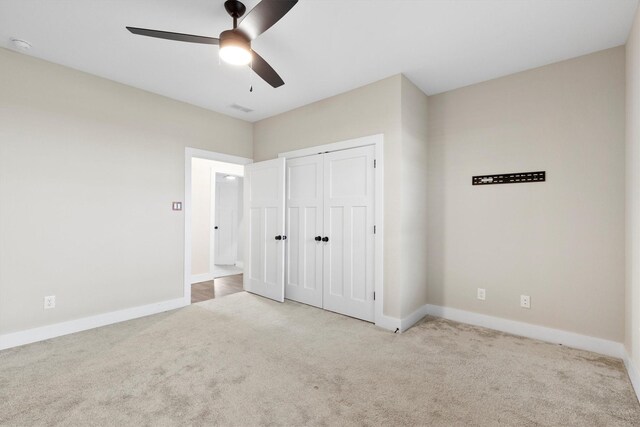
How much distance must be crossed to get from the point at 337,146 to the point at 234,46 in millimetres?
1848

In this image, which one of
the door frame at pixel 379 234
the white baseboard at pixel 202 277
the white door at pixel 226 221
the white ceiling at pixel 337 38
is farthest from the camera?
the white door at pixel 226 221

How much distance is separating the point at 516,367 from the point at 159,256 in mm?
3967

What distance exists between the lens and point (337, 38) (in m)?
2.51

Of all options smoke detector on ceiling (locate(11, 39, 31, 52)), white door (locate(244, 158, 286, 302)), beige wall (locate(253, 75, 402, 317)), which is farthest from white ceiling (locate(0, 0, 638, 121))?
white door (locate(244, 158, 286, 302))

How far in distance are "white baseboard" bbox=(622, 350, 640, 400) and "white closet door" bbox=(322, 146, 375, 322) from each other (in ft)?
6.78

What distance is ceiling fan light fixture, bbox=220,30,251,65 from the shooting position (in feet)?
6.53

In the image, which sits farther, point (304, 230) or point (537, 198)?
point (304, 230)

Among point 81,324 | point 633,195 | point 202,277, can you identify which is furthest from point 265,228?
point 633,195

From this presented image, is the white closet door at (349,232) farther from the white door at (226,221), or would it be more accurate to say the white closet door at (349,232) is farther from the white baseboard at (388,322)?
the white door at (226,221)

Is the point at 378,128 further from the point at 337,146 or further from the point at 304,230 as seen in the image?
the point at 304,230

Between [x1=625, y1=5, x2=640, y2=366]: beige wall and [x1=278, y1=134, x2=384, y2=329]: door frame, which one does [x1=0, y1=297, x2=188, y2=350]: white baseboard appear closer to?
[x1=278, y1=134, x2=384, y2=329]: door frame

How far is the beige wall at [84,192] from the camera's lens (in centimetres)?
272

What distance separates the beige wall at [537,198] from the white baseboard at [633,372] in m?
0.23

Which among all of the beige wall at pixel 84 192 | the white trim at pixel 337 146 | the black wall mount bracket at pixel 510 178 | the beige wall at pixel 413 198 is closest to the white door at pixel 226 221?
the beige wall at pixel 84 192
